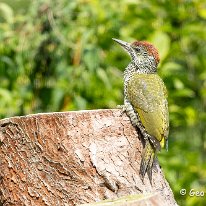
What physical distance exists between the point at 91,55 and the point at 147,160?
2.49 metres

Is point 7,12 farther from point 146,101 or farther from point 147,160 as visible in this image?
point 147,160

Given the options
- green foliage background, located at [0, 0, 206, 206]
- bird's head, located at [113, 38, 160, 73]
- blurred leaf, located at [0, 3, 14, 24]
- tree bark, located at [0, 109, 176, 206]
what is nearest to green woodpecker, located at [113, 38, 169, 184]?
bird's head, located at [113, 38, 160, 73]

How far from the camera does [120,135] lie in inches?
182

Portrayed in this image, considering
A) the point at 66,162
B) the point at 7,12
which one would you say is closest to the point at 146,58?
the point at 66,162

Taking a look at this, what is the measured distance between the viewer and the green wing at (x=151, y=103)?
16.4 ft

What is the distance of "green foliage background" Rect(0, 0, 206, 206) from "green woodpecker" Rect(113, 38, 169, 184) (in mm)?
1069

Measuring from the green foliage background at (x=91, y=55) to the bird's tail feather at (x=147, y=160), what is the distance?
2112 millimetres

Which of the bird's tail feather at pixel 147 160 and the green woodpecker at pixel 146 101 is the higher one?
the green woodpecker at pixel 146 101

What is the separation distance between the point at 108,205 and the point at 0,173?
3.07 feet

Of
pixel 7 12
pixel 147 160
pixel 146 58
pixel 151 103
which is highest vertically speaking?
pixel 7 12

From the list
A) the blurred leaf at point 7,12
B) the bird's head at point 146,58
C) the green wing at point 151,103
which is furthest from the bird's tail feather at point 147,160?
the blurred leaf at point 7,12

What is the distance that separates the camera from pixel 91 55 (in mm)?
6980

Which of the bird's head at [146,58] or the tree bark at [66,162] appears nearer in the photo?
the tree bark at [66,162]

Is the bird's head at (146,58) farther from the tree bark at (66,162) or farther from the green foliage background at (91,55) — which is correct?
the tree bark at (66,162)
